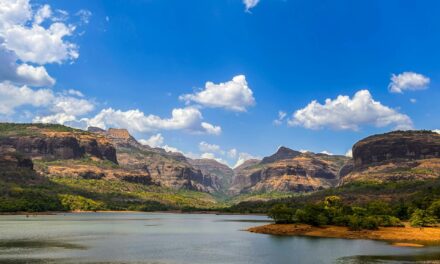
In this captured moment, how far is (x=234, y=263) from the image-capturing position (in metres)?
99.9

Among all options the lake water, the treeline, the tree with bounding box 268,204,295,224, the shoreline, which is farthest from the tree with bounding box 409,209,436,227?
the tree with bounding box 268,204,295,224

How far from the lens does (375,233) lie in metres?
158

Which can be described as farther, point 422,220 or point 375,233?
point 422,220

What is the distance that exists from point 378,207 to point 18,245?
139584 millimetres

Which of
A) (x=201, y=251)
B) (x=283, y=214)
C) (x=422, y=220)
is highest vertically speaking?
(x=283, y=214)

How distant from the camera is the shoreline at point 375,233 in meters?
144

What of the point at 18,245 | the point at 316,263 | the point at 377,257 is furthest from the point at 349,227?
the point at 18,245

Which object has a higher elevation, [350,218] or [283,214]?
[283,214]

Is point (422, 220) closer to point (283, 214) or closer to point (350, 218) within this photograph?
point (350, 218)

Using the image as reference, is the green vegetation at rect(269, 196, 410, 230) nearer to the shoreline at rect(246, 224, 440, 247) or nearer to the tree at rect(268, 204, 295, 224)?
the tree at rect(268, 204, 295, 224)

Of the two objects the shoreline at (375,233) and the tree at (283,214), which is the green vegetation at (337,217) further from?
the shoreline at (375,233)

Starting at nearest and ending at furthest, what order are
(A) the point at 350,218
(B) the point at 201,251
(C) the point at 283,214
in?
(B) the point at 201,251 → (A) the point at 350,218 → (C) the point at 283,214

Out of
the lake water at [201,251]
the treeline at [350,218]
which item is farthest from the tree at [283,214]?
the lake water at [201,251]

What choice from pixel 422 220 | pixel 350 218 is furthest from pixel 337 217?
pixel 422 220
